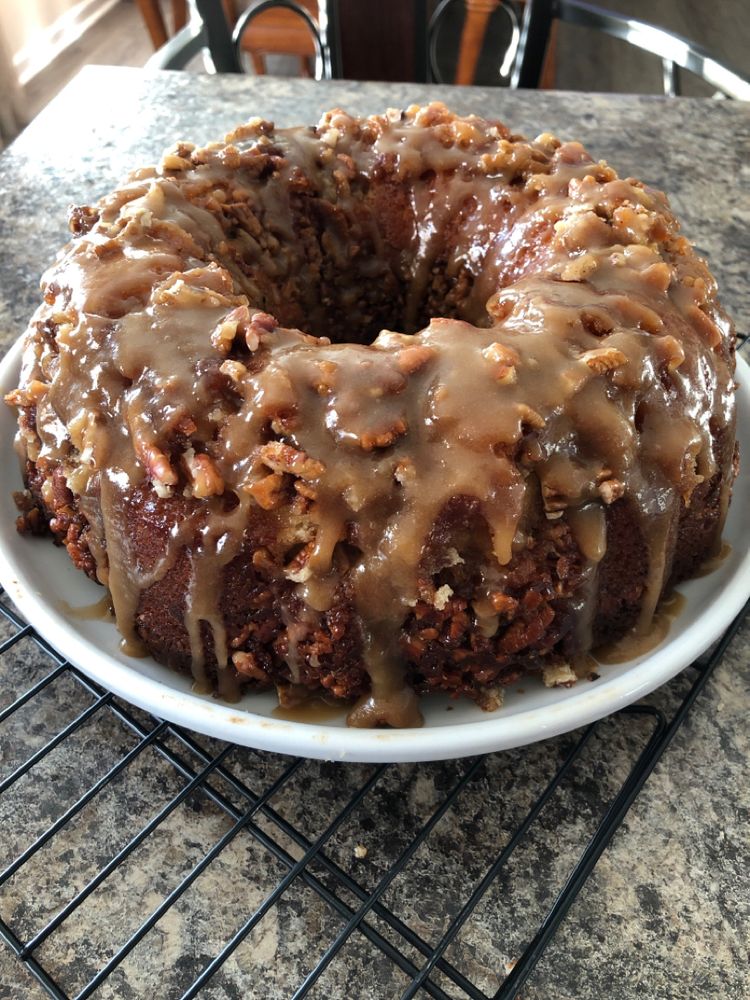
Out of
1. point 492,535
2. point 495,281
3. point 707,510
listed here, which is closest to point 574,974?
point 492,535

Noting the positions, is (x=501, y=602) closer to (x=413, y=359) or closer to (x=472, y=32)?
(x=413, y=359)

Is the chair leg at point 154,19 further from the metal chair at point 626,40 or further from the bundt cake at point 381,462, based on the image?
the bundt cake at point 381,462

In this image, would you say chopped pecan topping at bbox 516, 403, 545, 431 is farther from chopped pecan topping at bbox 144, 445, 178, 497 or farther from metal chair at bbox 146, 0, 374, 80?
metal chair at bbox 146, 0, 374, 80

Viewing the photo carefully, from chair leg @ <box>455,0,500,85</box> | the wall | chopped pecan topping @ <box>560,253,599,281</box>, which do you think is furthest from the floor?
chopped pecan topping @ <box>560,253,599,281</box>

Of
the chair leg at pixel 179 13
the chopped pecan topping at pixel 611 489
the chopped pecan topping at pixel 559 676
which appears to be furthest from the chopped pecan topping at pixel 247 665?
the chair leg at pixel 179 13

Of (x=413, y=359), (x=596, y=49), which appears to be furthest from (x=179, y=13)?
(x=413, y=359)

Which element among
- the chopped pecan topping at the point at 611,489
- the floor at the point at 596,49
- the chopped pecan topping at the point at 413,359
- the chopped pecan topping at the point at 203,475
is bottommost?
the floor at the point at 596,49

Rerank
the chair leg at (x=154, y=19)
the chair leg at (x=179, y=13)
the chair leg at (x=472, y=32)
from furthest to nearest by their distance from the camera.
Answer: the chair leg at (x=179, y=13) → the chair leg at (x=154, y=19) → the chair leg at (x=472, y=32)
